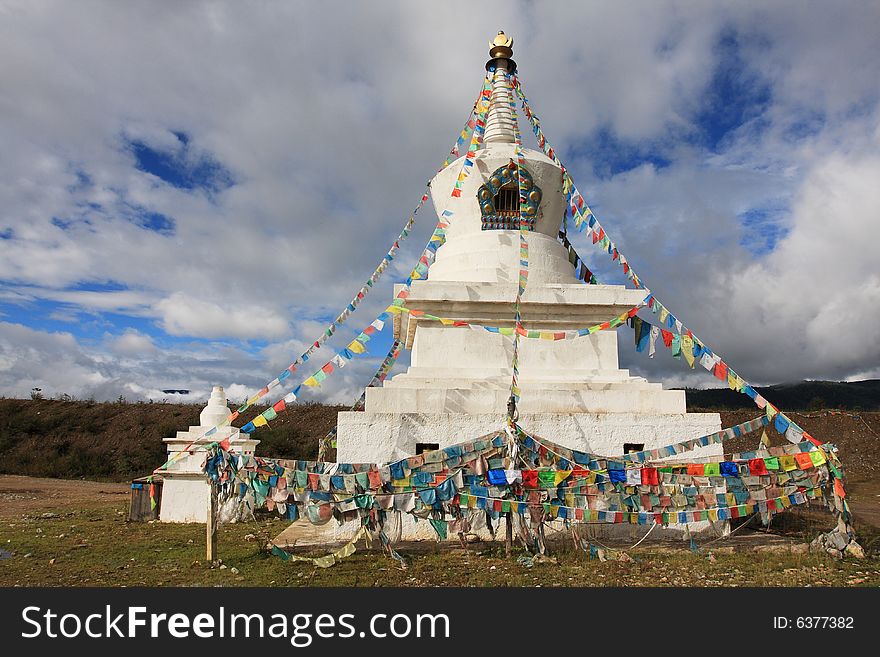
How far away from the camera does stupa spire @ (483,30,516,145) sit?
1058 centimetres

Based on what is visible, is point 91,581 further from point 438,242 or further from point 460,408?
point 438,242

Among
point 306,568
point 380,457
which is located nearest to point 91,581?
point 306,568

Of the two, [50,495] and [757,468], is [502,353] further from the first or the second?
[50,495]

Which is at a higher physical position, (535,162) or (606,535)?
(535,162)

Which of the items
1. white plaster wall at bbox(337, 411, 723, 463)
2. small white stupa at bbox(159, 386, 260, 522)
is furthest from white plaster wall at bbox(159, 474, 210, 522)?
white plaster wall at bbox(337, 411, 723, 463)

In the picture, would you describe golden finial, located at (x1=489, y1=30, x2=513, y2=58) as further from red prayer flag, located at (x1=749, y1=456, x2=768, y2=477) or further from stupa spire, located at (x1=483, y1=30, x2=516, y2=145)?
red prayer flag, located at (x1=749, y1=456, x2=768, y2=477)

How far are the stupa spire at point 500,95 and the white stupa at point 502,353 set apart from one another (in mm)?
22

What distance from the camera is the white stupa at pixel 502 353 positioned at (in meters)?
7.37

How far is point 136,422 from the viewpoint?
22578mm

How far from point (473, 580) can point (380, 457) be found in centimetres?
215

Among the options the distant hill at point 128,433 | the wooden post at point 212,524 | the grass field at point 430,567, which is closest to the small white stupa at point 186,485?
the grass field at point 430,567

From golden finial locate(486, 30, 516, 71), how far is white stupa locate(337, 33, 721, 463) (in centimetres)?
3

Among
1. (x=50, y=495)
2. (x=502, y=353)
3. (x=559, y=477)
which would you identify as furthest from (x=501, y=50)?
(x=50, y=495)

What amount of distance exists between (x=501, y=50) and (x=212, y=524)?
9223 mm
